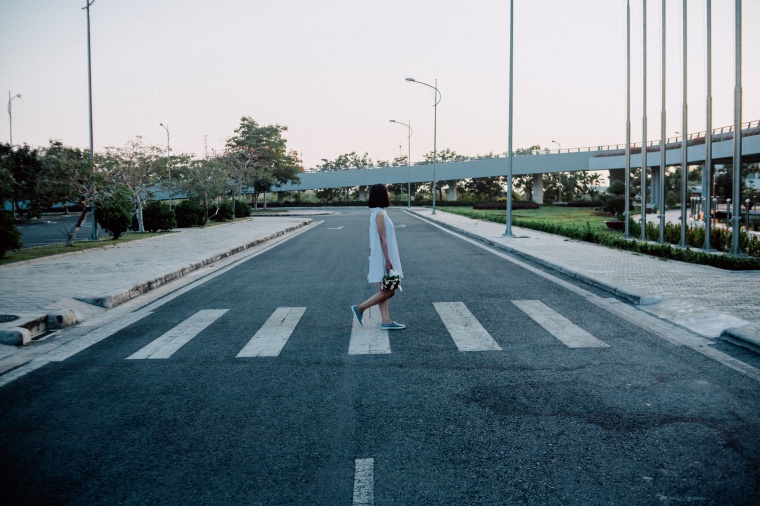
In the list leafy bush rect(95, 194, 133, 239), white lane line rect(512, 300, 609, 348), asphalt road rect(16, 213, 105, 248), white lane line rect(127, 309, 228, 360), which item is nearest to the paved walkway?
white lane line rect(512, 300, 609, 348)

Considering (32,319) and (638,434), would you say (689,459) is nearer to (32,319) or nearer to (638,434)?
(638,434)

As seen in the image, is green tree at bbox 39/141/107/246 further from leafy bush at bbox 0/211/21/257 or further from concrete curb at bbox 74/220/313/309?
concrete curb at bbox 74/220/313/309

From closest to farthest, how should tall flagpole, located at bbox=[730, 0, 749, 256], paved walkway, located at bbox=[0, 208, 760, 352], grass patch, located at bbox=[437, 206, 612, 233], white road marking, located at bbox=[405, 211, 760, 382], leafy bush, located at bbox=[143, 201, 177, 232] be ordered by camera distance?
white road marking, located at bbox=[405, 211, 760, 382] < paved walkway, located at bbox=[0, 208, 760, 352] < tall flagpole, located at bbox=[730, 0, 749, 256] < leafy bush, located at bbox=[143, 201, 177, 232] < grass patch, located at bbox=[437, 206, 612, 233]

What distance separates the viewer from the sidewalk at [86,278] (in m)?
8.67

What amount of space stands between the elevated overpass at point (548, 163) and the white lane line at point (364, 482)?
138 feet

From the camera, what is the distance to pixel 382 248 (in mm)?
7797

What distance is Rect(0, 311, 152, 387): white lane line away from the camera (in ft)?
20.7

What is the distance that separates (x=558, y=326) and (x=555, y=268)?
6308 millimetres

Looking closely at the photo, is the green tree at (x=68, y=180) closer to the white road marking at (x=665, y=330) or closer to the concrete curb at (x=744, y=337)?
the white road marking at (x=665, y=330)

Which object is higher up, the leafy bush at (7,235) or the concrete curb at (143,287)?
the leafy bush at (7,235)

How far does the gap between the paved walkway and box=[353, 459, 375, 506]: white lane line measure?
482 cm

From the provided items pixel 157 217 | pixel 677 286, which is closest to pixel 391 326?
pixel 677 286

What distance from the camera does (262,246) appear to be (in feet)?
71.3

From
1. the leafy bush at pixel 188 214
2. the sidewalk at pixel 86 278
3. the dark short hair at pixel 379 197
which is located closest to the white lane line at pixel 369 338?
the dark short hair at pixel 379 197
